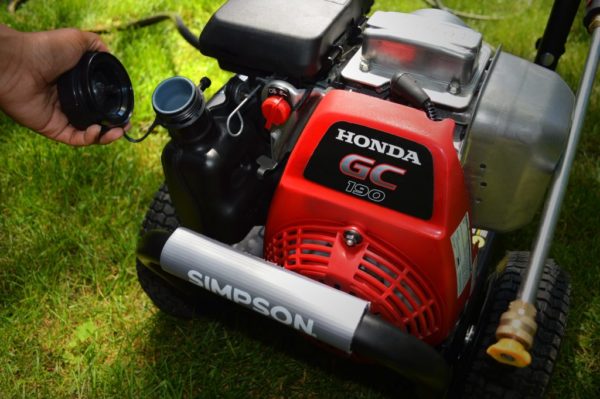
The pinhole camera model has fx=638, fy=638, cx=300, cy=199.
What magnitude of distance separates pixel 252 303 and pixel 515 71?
61 cm

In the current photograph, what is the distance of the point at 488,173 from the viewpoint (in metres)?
1.12

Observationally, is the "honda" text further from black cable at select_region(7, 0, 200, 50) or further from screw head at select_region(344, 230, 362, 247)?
black cable at select_region(7, 0, 200, 50)

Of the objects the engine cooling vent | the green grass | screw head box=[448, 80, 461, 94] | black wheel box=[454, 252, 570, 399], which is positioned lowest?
the green grass

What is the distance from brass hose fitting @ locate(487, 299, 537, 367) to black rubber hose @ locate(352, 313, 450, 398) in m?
0.11

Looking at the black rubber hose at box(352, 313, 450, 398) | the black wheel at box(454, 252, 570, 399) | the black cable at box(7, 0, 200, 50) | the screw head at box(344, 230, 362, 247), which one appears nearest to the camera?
the black rubber hose at box(352, 313, 450, 398)

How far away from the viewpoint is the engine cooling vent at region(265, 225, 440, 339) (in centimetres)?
110

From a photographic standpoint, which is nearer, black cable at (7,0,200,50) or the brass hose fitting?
the brass hose fitting

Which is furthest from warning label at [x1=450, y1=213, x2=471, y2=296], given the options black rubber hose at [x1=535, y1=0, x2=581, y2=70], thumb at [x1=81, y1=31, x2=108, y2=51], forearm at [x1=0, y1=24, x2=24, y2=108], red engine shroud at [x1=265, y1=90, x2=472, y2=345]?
forearm at [x1=0, y1=24, x2=24, y2=108]

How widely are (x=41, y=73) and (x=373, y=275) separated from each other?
2.75 ft

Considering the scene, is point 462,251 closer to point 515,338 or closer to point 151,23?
point 515,338

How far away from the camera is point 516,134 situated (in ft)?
3.44

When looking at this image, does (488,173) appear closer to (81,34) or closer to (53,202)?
(81,34)

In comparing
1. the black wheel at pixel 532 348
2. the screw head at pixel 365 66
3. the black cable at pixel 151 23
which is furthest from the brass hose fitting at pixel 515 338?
the black cable at pixel 151 23

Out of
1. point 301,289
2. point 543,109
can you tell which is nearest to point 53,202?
point 301,289
